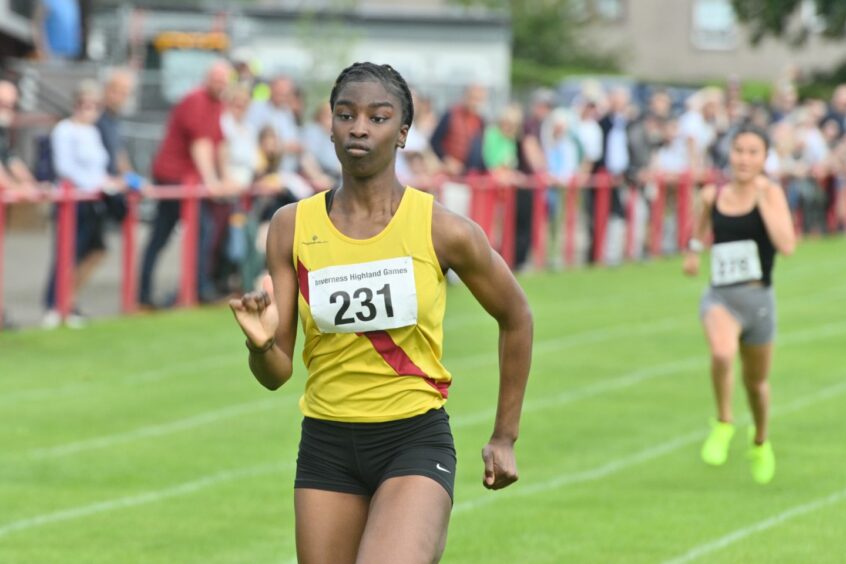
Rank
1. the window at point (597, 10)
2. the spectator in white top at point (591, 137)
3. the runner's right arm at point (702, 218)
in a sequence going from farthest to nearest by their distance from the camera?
the window at point (597, 10) < the spectator in white top at point (591, 137) < the runner's right arm at point (702, 218)

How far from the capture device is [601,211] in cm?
2295

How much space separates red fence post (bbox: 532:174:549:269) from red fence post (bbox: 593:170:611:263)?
3.37 feet

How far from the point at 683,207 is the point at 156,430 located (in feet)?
46.8

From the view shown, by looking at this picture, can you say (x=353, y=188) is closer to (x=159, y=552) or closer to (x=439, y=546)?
(x=439, y=546)

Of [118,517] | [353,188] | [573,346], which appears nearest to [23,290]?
[573,346]

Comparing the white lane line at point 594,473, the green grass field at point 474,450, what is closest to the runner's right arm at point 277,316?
A: the green grass field at point 474,450

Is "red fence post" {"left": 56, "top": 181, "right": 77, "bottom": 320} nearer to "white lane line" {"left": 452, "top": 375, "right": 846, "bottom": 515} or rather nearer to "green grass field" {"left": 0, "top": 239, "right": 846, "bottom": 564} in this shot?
"green grass field" {"left": 0, "top": 239, "right": 846, "bottom": 564}

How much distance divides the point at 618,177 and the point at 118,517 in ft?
49.1

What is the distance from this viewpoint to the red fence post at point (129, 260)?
637 inches

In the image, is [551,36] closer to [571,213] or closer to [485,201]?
[571,213]

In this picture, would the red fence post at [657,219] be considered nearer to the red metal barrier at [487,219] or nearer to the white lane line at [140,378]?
the red metal barrier at [487,219]

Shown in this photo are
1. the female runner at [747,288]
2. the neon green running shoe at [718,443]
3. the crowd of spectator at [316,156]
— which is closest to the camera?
the female runner at [747,288]

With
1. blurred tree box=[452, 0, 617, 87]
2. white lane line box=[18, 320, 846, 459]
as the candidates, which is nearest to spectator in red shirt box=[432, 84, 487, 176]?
white lane line box=[18, 320, 846, 459]

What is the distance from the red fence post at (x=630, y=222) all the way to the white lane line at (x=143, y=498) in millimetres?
13583
